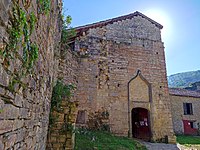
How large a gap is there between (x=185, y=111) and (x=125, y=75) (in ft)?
38.7

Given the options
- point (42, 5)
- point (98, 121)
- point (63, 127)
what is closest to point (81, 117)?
point (98, 121)

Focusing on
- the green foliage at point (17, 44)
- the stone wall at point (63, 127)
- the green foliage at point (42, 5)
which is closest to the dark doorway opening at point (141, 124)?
the stone wall at point (63, 127)

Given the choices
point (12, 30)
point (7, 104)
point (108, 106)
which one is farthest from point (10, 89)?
point (108, 106)

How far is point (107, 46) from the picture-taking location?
39.4 ft

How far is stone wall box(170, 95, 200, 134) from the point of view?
768 inches

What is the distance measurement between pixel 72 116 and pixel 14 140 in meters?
3.29

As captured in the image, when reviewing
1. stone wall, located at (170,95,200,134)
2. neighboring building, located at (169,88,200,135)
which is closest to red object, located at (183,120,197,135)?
neighboring building, located at (169,88,200,135)

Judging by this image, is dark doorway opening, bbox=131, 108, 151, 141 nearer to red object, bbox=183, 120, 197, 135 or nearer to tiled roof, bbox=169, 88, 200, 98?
tiled roof, bbox=169, 88, 200, 98

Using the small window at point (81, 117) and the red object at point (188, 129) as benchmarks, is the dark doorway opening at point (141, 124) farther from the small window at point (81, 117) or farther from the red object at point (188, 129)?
the red object at point (188, 129)

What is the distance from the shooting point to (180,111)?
19969mm

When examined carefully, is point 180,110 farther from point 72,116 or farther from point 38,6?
point 38,6

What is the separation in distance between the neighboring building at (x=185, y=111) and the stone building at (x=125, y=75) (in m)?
8.01

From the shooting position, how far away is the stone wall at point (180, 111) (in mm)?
19516

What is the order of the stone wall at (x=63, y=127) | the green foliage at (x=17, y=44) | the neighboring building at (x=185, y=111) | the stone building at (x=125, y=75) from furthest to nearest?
1. the neighboring building at (x=185, y=111)
2. the stone building at (x=125, y=75)
3. the stone wall at (x=63, y=127)
4. the green foliage at (x=17, y=44)
